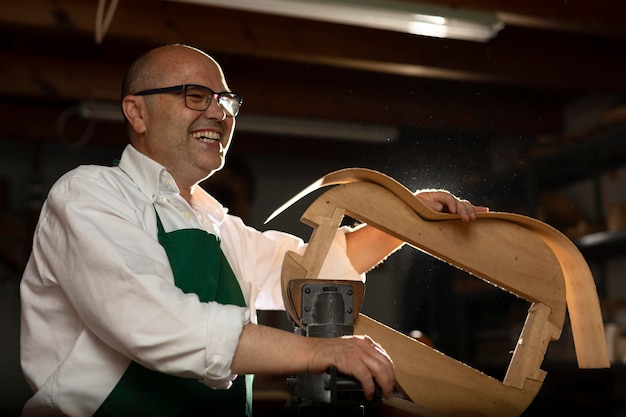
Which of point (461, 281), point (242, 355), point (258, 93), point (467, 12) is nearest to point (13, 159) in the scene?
point (258, 93)

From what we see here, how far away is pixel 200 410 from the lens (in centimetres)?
155

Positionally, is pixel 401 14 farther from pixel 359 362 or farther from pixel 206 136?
pixel 359 362

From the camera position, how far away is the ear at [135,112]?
1.79 m

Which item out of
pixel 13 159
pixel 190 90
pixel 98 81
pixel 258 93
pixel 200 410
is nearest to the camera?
pixel 200 410

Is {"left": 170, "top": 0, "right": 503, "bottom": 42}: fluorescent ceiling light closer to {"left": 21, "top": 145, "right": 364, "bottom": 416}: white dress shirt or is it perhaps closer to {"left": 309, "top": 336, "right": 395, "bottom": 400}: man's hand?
{"left": 21, "top": 145, "right": 364, "bottom": 416}: white dress shirt

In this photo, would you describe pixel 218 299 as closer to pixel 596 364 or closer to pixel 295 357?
pixel 295 357

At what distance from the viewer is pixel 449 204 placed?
1.64 meters

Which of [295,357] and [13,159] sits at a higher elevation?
[13,159]

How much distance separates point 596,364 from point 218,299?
812 mm

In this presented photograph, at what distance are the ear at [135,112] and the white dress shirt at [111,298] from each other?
82 millimetres

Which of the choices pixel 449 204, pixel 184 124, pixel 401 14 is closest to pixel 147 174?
pixel 184 124

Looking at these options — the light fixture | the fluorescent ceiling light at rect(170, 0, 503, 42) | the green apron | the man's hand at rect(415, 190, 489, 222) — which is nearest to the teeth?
the green apron

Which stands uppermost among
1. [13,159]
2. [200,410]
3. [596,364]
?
[13,159]

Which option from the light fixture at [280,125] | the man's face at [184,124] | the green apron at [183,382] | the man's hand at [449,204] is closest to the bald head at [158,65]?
the man's face at [184,124]
